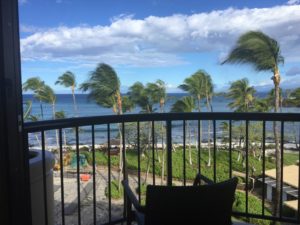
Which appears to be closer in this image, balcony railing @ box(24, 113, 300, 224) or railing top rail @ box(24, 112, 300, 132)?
railing top rail @ box(24, 112, 300, 132)

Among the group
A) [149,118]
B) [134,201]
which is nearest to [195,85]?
[149,118]

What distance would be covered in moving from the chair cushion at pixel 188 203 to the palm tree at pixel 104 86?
836 inches

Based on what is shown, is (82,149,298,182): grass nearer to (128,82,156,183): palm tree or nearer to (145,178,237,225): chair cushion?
(128,82,156,183): palm tree

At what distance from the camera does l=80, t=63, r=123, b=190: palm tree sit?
892 inches

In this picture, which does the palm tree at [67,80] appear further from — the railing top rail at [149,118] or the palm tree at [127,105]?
the railing top rail at [149,118]

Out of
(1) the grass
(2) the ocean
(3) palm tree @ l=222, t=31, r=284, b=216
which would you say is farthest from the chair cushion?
(2) the ocean

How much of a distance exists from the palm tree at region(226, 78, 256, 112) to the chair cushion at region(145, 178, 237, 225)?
27148mm

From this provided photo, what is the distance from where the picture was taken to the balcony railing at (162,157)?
2.37m

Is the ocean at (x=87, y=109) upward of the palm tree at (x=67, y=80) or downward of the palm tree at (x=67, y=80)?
downward

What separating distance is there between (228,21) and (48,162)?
4082 cm

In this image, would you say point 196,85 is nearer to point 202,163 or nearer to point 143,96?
point 143,96

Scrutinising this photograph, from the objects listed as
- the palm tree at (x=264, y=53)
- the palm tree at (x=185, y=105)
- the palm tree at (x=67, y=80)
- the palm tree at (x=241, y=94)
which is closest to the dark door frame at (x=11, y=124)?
the palm tree at (x=264, y=53)

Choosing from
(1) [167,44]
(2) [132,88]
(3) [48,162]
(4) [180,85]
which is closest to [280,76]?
(4) [180,85]

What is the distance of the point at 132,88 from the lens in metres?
27.2
